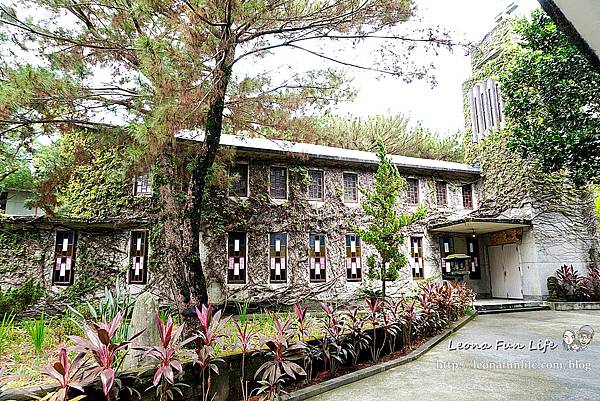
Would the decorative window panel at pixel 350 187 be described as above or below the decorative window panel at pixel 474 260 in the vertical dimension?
above

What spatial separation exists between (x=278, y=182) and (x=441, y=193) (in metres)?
6.18

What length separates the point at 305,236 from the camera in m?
11.8

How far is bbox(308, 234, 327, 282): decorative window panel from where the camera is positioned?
1170 centimetres

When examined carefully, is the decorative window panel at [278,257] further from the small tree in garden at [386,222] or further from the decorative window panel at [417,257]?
the decorative window panel at [417,257]

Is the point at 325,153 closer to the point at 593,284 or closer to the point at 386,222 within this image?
the point at 386,222

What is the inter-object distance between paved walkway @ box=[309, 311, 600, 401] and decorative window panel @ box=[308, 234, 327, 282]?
4.85 metres

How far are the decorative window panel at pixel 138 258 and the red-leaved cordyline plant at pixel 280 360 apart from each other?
7.09 meters

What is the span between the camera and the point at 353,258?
40.4ft

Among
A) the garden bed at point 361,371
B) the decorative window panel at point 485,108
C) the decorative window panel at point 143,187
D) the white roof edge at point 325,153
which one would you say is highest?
the decorative window panel at point 485,108

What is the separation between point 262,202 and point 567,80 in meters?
7.99

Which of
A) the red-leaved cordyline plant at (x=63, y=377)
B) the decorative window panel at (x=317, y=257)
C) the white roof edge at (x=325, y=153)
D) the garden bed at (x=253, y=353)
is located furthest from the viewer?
the decorative window panel at (x=317, y=257)

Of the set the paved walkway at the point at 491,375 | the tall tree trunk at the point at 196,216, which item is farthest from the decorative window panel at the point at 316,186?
the paved walkway at the point at 491,375

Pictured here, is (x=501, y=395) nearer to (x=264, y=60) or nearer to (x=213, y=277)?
(x=264, y=60)

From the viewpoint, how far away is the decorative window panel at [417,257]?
13.0 m
